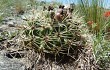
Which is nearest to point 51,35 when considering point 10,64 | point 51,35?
point 51,35

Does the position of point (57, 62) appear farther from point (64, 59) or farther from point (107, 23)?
point (107, 23)

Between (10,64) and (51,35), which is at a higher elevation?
(51,35)

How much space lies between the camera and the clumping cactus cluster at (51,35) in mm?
4312

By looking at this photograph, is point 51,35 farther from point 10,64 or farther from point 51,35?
point 10,64

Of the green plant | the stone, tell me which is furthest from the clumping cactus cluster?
the stone

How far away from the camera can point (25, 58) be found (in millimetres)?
4406

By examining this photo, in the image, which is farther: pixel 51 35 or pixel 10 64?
pixel 51 35

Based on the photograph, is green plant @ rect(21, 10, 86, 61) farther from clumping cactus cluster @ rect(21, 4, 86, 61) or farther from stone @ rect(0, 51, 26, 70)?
stone @ rect(0, 51, 26, 70)

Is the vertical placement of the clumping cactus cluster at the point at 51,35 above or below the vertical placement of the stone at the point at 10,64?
above

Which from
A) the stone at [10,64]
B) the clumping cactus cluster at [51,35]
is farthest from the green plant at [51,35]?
the stone at [10,64]

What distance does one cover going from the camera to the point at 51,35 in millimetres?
4336

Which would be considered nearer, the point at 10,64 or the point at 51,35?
the point at 10,64

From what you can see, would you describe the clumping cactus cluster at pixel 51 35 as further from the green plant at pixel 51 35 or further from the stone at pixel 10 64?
the stone at pixel 10 64

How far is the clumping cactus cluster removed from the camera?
170 inches
